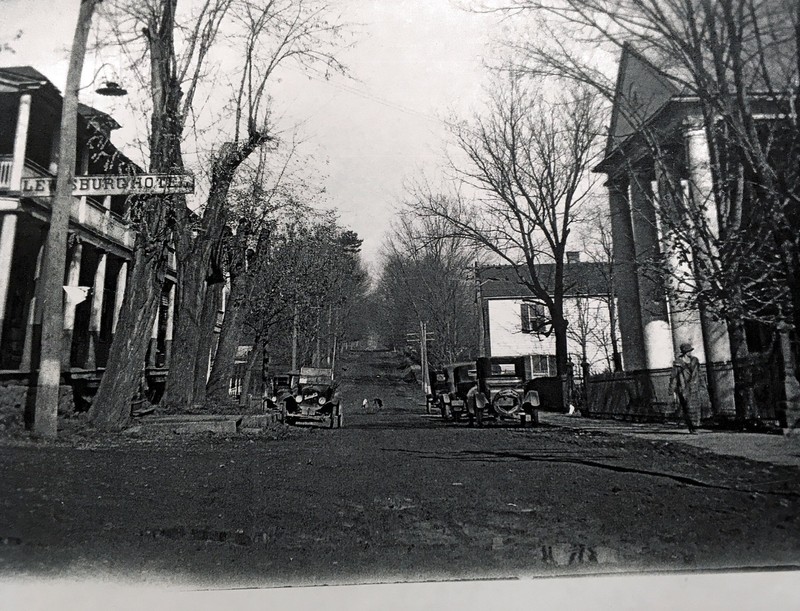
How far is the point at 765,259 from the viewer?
161 inches

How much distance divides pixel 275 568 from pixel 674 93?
16.5 feet

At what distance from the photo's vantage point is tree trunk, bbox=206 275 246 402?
1328 cm

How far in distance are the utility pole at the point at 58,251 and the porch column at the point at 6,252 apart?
0.28 m

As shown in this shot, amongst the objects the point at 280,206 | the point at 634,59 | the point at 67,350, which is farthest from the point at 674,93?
the point at 280,206

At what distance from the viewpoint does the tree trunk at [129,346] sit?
624 cm

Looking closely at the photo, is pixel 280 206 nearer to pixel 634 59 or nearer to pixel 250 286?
pixel 250 286

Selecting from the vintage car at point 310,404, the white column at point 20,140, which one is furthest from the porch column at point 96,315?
the vintage car at point 310,404

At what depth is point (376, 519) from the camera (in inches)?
118

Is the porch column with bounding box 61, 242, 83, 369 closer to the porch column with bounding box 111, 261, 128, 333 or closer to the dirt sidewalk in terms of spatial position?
the porch column with bounding box 111, 261, 128, 333

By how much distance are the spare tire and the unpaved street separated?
17.8 feet

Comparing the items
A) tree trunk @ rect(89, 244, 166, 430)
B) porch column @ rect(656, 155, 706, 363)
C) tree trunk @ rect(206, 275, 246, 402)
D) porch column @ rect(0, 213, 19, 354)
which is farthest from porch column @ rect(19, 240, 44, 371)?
tree trunk @ rect(206, 275, 246, 402)

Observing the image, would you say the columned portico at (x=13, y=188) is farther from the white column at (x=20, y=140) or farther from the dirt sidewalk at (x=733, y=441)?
the dirt sidewalk at (x=733, y=441)

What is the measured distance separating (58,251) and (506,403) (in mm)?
7359

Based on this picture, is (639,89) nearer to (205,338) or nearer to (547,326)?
(205,338)
